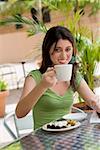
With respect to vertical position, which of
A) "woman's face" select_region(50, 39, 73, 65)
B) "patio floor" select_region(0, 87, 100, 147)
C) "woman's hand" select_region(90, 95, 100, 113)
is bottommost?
"patio floor" select_region(0, 87, 100, 147)

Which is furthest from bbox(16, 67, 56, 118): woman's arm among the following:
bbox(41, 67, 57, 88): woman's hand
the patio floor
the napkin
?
the patio floor

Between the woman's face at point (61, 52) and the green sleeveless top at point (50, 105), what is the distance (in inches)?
5.9

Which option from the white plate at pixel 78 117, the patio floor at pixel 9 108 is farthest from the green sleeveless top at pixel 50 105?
the patio floor at pixel 9 108

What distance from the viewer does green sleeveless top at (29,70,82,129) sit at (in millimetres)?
1960

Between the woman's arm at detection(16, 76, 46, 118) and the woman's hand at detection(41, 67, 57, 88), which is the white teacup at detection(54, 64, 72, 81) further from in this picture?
the woman's arm at detection(16, 76, 46, 118)

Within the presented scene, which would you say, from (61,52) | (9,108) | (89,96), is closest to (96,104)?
(89,96)

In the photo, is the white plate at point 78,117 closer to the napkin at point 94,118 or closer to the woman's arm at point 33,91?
the napkin at point 94,118

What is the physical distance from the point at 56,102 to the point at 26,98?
0.31 meters

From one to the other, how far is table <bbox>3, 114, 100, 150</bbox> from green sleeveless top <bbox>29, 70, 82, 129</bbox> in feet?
1.39

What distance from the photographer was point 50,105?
1956 millimetres

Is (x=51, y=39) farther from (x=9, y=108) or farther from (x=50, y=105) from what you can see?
(x=9, y=108)

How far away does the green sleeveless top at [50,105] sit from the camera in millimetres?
1960

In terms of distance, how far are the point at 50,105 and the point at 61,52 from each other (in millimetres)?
305

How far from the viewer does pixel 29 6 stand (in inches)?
245
